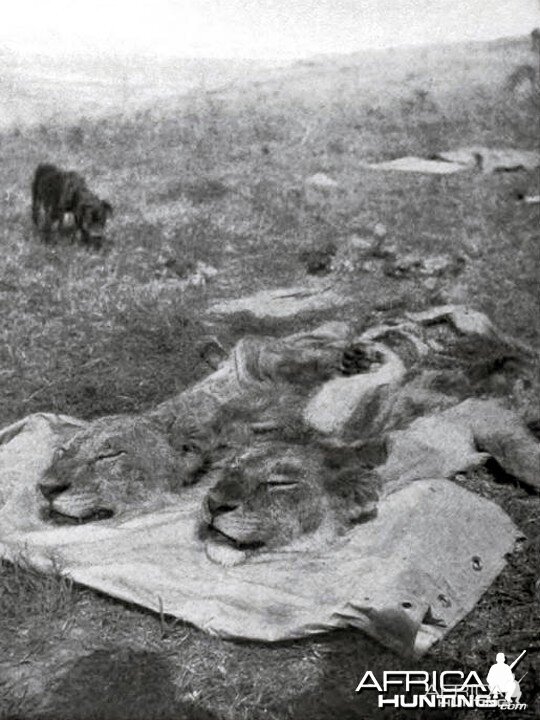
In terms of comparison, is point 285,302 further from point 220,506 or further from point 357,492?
point 220,506

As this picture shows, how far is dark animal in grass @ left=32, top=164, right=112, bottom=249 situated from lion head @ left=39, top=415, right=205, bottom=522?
0.75 m

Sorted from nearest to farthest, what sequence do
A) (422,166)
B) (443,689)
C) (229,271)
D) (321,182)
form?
1. (443,689)
2. (229,271)
3. (321,182)
4. (422,166)

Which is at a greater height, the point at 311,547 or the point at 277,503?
the point at 277,503

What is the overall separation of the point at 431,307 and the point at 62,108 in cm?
165

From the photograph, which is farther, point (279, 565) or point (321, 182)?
point (321, 182)

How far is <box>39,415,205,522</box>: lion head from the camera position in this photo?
9.05 ft

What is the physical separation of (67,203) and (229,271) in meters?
0.68

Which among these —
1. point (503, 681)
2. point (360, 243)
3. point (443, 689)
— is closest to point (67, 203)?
point (360, 243)

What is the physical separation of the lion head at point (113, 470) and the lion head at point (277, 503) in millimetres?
187

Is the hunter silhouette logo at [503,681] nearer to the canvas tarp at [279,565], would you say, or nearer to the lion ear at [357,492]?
the canvas tarp at [279,565]

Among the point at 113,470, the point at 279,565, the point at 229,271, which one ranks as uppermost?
the point at 229,271

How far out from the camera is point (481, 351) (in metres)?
3.36

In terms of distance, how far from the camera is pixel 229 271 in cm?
330

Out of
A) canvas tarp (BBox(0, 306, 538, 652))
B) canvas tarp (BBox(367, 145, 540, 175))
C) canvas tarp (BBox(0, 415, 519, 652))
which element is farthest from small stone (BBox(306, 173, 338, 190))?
canvas tarp (BBox(0, 415, 519, 652))
